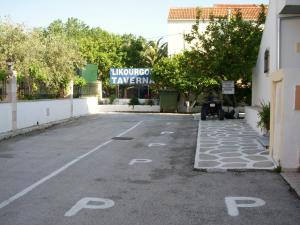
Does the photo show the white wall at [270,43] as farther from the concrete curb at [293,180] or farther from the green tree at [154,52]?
the green tree at [154,52]

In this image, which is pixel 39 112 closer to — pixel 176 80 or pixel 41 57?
pixel 41 57

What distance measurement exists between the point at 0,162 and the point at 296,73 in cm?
742

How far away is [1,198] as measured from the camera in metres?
7.96

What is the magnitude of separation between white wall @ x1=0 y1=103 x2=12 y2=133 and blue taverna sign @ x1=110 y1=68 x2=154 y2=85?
21.8 m

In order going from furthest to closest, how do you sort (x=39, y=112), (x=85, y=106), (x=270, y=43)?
(x=85, y=106), (x=39, y=112), (x=270, y=43)

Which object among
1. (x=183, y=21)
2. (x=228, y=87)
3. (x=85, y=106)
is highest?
(x=183, y=21)

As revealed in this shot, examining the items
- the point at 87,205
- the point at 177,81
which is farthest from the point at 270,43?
the point at 177,81

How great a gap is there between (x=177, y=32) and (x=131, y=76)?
26.1 ft

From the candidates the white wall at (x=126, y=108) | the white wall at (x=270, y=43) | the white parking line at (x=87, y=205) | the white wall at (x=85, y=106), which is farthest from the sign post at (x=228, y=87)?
the white parking line at (x=87, y=205)

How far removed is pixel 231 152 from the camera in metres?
13.2

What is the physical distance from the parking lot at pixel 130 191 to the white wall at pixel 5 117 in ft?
14.7

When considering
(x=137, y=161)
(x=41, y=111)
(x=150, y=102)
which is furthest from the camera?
(x=150, y=102)

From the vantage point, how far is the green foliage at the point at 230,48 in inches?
1050

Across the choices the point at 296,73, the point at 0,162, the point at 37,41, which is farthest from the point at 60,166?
the point at 37,41
